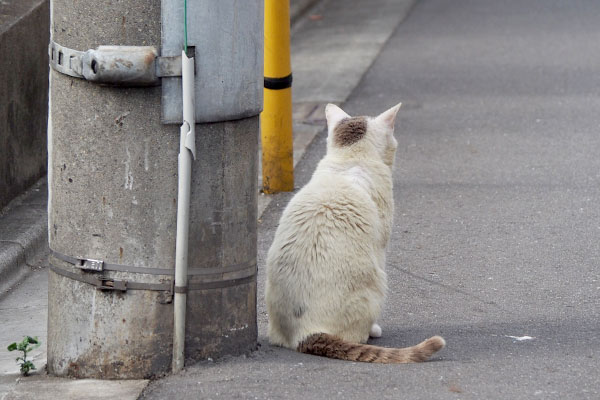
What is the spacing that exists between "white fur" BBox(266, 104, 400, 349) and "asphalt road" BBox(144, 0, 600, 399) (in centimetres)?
17

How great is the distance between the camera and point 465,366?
4.44 m

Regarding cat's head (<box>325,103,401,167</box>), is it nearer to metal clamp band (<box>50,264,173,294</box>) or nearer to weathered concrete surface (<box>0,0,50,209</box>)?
metal clamp band (<box>50,264,173,294</box>)

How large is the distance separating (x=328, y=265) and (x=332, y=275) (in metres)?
0.05

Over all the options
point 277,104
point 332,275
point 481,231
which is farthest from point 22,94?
point 332,275

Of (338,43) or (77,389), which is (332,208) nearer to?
(77,389)

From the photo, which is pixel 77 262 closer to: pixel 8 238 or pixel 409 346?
pixel 409 346

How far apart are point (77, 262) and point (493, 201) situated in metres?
4.06

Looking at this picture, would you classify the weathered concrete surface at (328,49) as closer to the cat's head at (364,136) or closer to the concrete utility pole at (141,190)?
the cat's head at (364,136)

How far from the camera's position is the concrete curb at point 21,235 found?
6.11m

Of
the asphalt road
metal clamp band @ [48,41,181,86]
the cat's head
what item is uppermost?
metal clamp band @ [48,41,181,86]

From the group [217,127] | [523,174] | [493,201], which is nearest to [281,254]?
[217,127]

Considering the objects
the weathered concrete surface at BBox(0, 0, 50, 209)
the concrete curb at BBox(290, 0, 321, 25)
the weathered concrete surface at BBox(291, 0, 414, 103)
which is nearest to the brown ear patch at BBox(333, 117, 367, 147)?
the weathered concrete surface at BBox(0, 0, 50, 209)

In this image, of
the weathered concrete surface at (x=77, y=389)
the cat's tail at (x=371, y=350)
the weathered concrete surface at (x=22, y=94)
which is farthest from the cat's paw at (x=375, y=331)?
the weathered concrete surface at (x=22, y=94)

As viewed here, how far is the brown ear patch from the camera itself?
4.93 meters
